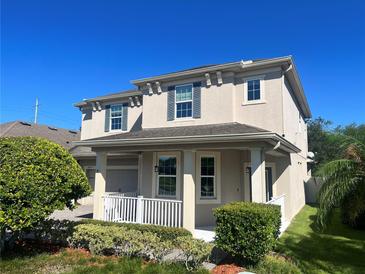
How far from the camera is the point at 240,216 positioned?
21.1 feet

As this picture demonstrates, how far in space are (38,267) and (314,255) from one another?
7559 mm

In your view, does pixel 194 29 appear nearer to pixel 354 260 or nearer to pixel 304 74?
pixel 304 74

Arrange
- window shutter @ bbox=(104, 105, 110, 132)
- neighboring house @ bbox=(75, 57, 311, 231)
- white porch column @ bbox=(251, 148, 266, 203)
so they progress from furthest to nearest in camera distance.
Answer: window shutter @ bbox=(104, 105, 110, 132)
neighboring house @ bbox=(75, 57, 311, 231)
white porch column @ bbox=(251, 148, 266, 203)

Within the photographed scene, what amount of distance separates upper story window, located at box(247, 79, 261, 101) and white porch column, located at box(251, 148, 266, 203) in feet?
12.6

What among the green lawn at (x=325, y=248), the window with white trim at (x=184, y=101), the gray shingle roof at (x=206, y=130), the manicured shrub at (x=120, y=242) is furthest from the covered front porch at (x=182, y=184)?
the manicured shrub at (x=120, y=242)

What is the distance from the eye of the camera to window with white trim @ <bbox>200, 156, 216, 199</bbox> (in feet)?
A: 37.8

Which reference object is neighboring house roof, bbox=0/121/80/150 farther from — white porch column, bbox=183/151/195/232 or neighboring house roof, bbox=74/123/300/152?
white porch column, bbox=183/151/195/232

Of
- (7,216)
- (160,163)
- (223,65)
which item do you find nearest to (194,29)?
(223,65)

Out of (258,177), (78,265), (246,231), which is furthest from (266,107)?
(78,265)

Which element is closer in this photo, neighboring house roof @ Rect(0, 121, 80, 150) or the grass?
the grass

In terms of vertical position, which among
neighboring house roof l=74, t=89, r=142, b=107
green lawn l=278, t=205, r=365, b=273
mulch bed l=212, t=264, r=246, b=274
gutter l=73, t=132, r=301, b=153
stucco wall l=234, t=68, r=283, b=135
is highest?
neighboring house roof l=74, t=89, r=142, b=107

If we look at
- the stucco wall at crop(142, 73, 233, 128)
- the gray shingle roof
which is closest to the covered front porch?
the gray shingle roof

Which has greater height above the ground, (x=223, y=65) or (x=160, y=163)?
(x=223, y=65)

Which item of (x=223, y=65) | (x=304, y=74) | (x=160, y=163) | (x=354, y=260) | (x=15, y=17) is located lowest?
(x=354, y=260)
